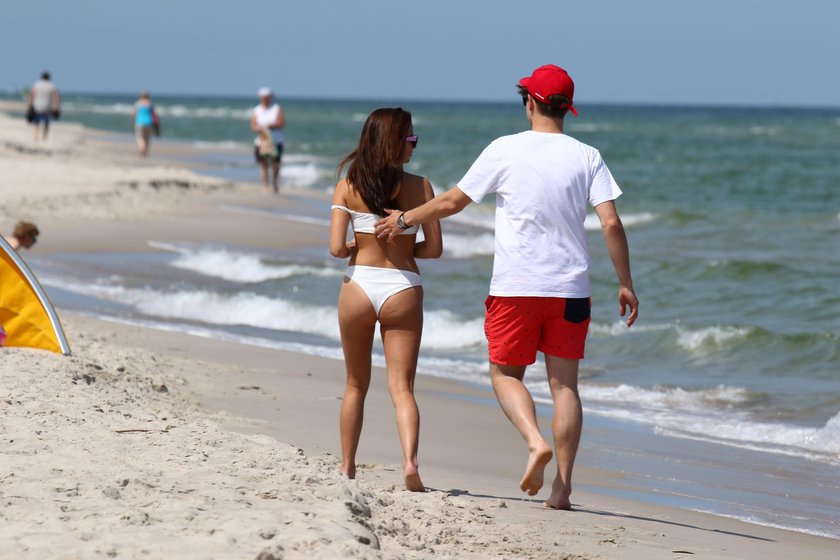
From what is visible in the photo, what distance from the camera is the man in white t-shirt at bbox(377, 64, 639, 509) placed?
476 centimetres

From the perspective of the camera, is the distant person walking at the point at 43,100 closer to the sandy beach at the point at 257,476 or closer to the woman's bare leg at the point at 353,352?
the sandy beach at the point at 257,476

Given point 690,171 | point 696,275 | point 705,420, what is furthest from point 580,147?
point 690,171

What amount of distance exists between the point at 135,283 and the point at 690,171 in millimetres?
25745

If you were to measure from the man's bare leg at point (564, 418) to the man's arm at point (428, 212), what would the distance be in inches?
28.8

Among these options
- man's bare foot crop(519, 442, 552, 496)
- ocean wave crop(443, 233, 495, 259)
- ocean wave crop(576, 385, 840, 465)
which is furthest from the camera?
ocean wave crop(443, 233, 495, 259)

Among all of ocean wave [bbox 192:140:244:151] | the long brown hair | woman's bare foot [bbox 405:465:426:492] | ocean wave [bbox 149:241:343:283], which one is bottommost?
ocean wave [bbox 192:140:244:151]

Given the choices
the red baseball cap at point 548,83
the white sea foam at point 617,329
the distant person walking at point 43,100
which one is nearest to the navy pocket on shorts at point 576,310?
the red baseball cap at point 548,83

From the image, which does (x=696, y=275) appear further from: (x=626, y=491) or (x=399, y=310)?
(x=399, y=310)

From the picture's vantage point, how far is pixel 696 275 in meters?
14.6

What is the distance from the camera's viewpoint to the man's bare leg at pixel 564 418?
4.95 metres

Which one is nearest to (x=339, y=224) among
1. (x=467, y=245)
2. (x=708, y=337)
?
(x=708, y=337)

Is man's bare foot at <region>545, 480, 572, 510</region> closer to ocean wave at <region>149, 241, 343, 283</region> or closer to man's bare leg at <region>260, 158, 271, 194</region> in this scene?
ocean wave at <region>149, 241, 343, 283</region>

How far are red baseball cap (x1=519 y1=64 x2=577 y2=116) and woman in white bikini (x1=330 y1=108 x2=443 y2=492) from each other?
52 centimetres

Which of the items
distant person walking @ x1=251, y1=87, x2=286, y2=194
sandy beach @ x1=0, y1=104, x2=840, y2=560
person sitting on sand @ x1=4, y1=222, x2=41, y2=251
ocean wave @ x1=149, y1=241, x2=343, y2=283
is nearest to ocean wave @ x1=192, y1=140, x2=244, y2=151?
distant person walking @ x1=251, y1=87, x2=286, y2=194
